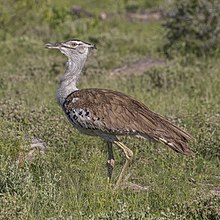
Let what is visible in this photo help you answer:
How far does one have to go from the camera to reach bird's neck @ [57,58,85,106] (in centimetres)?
678

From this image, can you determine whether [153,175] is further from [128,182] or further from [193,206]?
[193,206]

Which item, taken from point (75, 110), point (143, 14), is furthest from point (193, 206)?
point (143, 14)

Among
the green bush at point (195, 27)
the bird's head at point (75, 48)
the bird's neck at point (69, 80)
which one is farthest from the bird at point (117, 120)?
the green bush at point (195, 27)

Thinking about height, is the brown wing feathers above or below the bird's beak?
below

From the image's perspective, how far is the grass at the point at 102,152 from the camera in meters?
5.54

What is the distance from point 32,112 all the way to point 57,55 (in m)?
5.80

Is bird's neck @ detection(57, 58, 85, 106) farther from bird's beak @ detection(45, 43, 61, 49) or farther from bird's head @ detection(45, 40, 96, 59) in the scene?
bird's beak @ detection(45, 43, 61, 49)

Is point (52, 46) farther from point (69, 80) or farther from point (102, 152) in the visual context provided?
point (102, 152)

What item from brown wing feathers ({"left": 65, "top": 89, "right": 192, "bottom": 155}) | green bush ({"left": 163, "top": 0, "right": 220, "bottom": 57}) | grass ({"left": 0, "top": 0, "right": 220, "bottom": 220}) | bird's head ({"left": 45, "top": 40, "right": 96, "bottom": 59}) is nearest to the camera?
grass ({"left": 0, "top": 0, "right": 220, "bottom": 220})

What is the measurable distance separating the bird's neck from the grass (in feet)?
1.53

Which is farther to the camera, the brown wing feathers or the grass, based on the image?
the brown wing feathers

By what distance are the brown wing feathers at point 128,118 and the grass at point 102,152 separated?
0.39m

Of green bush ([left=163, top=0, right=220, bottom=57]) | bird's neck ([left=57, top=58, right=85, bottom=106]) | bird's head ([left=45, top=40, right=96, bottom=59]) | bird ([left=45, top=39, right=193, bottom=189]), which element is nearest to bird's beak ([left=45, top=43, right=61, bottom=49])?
bird's head ([left=45, top=40, right=96, bottom=59])

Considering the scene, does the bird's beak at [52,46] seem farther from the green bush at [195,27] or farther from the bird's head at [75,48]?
the green bush at [195,27]
